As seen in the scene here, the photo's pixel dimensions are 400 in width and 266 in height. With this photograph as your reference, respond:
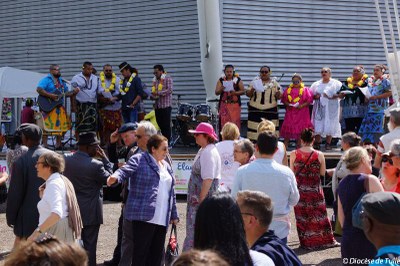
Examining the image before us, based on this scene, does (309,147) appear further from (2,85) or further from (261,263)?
(2,85)

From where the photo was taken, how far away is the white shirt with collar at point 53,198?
6258mm

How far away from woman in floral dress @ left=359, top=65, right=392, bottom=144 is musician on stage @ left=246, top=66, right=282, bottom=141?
1798mm

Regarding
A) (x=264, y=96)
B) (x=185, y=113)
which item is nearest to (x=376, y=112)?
(x=264, y=96)

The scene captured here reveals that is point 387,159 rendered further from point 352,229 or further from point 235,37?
point 235,37

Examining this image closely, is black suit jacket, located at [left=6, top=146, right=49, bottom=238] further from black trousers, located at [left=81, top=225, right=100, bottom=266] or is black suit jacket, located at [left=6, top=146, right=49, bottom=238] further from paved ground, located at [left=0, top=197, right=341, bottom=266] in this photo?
paved ground, located at [left=0, top=197, right=341, bottom=266]

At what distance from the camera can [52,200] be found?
6.27 metres

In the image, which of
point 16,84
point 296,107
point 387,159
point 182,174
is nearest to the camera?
point 387,159

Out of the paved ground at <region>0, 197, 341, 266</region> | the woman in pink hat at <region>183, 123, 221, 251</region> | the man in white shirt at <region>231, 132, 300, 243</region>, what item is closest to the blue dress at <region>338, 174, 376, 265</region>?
the man in white shirt at <region>231, 132, 300, 243</region>

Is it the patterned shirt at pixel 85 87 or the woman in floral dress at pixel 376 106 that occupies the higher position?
the patterned shirt at pixel 85 87

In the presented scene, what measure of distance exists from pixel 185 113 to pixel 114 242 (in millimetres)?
6794

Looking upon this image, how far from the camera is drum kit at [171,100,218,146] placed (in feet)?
51.7

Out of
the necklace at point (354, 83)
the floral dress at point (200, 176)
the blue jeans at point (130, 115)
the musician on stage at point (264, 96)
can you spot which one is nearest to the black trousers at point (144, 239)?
the floral dress at point (200, 176)

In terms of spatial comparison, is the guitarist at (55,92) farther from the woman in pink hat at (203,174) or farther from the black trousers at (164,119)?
the woman in pink hat at (203,174)

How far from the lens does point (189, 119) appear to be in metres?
16.2
